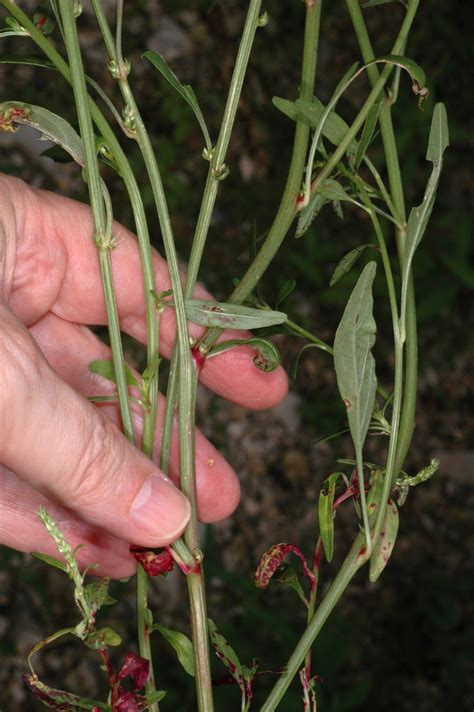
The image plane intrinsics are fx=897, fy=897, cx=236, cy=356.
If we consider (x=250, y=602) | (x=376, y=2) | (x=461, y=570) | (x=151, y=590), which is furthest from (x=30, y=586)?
(x=376, y=2)

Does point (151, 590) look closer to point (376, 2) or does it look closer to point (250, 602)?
point (250, 602)

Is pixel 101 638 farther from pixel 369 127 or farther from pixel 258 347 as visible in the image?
pixel 369 127

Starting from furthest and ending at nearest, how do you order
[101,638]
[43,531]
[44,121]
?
[43,531], [44,121], [101,638]

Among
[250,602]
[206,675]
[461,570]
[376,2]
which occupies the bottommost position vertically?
Result: [461,570]

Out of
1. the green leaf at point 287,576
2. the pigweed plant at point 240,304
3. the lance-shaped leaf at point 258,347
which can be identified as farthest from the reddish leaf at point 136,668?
the lance-shaped leaf at point 258,347

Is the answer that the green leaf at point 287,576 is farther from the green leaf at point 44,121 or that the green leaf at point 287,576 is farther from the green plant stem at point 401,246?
the green leaf at point 44,121

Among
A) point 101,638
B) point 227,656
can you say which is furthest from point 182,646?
point 101,638
